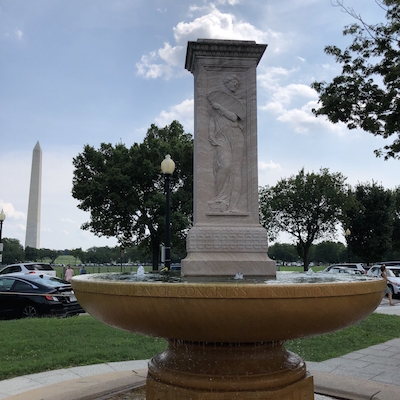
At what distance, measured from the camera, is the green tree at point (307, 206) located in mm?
39750

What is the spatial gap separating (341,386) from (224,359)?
195 cm

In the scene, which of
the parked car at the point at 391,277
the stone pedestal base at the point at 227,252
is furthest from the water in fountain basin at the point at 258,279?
the parked car at the point at 391,277

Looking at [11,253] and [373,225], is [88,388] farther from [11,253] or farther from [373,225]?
[11,253]

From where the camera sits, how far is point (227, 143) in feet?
22.4

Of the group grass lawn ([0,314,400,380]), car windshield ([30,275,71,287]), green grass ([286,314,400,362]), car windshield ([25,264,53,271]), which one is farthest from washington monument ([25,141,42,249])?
green grass ([286,314,400,362])

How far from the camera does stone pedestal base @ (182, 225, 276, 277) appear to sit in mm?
6215

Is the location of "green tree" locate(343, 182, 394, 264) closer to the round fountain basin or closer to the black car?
the black car

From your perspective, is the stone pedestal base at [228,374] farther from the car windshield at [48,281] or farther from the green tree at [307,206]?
the green tree at [307,206]

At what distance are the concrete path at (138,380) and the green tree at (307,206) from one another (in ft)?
109

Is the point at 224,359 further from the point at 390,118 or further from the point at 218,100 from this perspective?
the point at 390,118

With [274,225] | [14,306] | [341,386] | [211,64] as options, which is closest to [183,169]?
[274,225]

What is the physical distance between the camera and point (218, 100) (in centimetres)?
691

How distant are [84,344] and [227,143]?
15.5 feet

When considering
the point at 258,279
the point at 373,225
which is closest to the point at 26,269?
the point at 258,279
